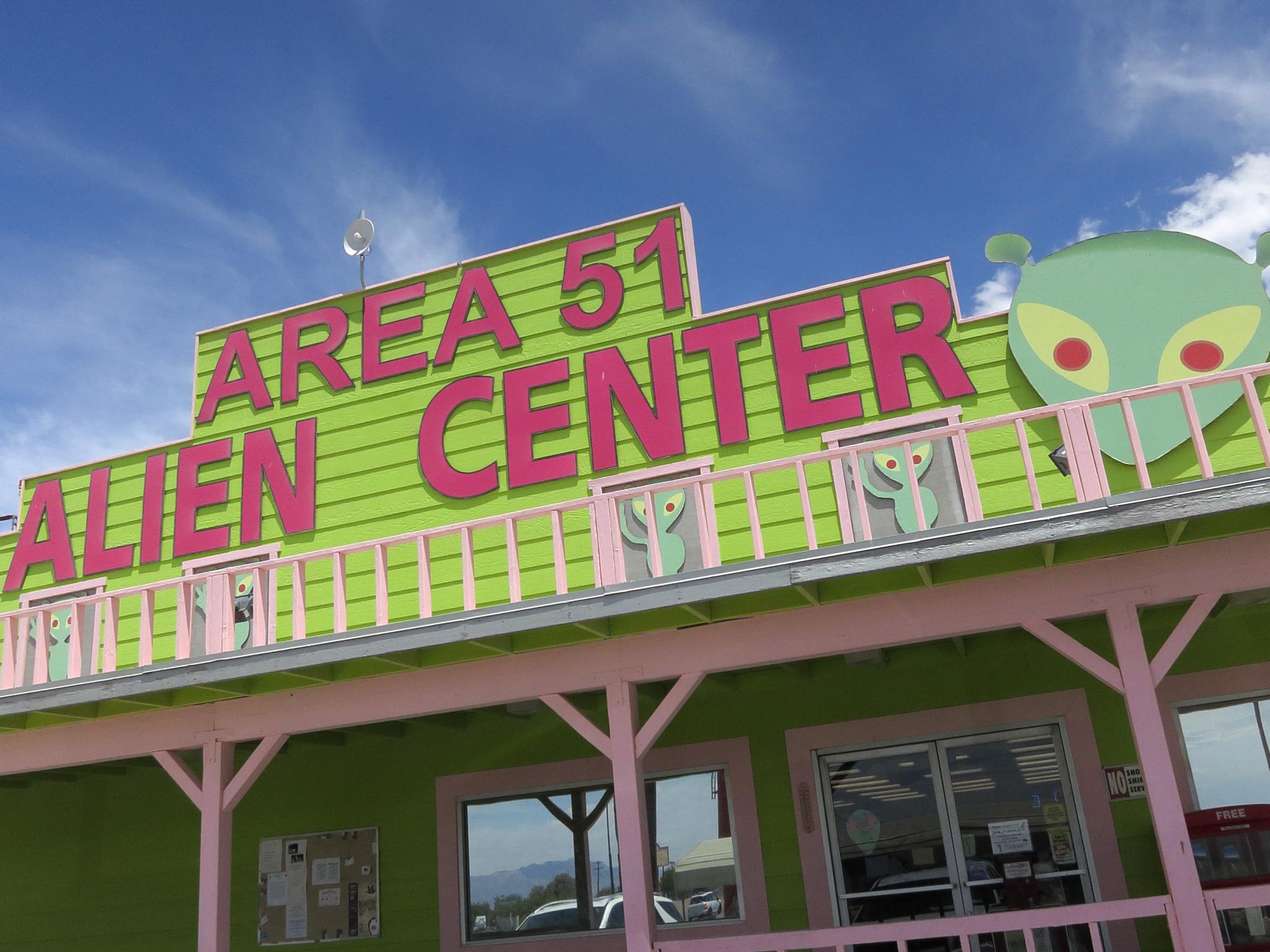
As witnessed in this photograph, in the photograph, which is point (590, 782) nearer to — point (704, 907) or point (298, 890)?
point (704, 907)

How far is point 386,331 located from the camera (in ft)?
38.1

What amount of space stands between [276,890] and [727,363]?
6.78m

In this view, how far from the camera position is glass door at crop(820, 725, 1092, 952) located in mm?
8133

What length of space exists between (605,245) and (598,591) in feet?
18.5

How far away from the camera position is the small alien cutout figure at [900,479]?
9.23 meters

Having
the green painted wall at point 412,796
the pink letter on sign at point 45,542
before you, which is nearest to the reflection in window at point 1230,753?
the green painted wall at point 412,796

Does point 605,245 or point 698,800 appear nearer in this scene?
point 698,800

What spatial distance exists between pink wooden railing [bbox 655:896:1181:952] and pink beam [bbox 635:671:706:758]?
1.16 metres

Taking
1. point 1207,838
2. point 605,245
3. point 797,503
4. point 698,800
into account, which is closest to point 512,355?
point 605,245

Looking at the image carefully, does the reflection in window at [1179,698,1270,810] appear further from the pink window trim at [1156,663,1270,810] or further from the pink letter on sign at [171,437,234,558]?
the pink letter on sign at [171,437,234,558]

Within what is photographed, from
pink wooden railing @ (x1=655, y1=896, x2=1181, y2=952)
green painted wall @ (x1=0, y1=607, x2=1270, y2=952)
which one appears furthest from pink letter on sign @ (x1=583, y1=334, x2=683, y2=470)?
pink wooden railing @ (x1=655, y1=896, x2=1181, y2=952)

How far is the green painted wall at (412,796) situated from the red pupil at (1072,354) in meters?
2.29

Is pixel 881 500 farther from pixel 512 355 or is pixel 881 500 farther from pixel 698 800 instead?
pixel 512 355

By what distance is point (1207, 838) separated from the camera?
23.5 feet
